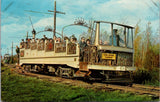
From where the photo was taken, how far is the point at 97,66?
9.56 metres

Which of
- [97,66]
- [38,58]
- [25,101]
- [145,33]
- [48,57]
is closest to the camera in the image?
[25,101]

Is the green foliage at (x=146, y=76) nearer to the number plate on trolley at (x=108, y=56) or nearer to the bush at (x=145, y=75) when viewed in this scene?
the bush at (x=145, y=75)

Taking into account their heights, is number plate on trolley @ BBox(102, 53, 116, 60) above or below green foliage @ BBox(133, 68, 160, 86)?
above

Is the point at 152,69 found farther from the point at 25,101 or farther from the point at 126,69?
the point at 25,101

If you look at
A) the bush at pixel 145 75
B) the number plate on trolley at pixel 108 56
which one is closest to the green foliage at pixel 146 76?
the bush at pixel 145 75

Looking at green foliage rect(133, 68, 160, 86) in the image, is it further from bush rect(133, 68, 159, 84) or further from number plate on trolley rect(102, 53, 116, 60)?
number plate on trolley rect(102, 53, 116, 60)

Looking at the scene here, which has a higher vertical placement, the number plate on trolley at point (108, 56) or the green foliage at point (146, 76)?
the number plate on trolley at point (108, 56)

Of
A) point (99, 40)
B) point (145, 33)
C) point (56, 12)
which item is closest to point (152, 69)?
point (145, 33)

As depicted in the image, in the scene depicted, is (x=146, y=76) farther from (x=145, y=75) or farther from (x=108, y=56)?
(x=108, y=56)

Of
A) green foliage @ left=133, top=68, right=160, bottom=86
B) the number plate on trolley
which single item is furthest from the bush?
the number plate on trolley

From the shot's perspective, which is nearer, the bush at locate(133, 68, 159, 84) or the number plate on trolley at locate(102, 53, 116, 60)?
the number plate on trolley at locate(102, 53, 116, 60)

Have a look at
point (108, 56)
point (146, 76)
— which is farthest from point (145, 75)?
point (108, 56)

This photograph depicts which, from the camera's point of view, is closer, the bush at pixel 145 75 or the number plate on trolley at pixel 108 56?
the number plate on trolley at pixel 108 56

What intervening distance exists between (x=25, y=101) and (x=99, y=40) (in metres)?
5.28
